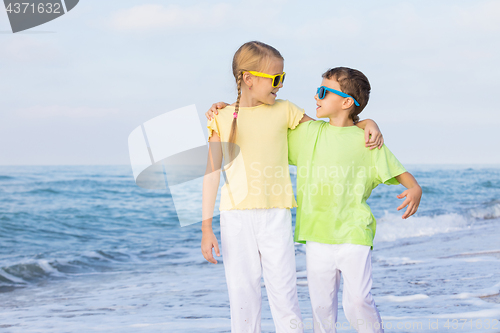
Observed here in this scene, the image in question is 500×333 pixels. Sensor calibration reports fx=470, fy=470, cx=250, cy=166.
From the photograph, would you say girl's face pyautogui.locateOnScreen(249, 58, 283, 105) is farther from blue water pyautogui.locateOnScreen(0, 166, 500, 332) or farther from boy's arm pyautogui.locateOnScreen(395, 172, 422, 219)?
blue water pyautogui.locateOnScreen(0, 166, 500, 332)

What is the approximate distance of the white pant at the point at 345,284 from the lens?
7.68 feet

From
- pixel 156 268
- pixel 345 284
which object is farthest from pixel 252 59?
pixel 156 268

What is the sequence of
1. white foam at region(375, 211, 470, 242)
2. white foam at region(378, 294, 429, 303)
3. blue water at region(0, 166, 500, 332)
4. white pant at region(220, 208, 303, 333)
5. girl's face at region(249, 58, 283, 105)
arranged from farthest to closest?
white foam at region(375, 211, 470, 242) → white foam at region(378, 294, 429, 303) → blue water at region(0, 166, 500, 332) → girl's face at region(249, 58, 283, 105) → white pant at region(220, 208, 303, 333)

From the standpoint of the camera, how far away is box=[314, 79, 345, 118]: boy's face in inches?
98.0

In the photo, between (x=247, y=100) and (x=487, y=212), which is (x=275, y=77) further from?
(x=487, y=212)

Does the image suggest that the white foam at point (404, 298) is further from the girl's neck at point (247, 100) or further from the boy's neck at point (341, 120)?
the girl's neck at point (247, 100)

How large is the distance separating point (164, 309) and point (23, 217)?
974 centimetres

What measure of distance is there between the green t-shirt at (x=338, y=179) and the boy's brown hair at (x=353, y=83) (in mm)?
149

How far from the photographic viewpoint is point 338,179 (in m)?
2.41

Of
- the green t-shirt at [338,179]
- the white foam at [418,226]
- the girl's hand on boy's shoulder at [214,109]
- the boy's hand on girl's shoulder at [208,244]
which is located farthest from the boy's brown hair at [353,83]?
the white foam at [418,226]

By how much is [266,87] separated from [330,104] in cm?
37

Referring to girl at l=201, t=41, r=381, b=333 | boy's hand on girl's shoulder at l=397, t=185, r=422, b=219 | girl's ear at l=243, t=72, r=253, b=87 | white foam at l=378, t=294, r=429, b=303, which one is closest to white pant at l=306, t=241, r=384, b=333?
girl at l=201, t=41, r=381, b=333

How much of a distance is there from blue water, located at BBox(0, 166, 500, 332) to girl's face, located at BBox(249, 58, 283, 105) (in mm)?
1789

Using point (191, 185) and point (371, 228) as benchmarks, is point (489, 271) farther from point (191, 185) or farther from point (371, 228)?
point (191, 185)
